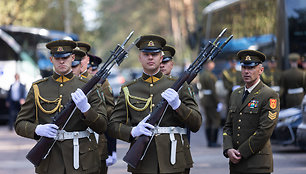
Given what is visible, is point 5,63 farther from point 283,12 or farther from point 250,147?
point 250,147

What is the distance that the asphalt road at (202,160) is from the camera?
1187 cm

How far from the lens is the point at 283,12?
16422 millimetres

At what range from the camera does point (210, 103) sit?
16.4 meters

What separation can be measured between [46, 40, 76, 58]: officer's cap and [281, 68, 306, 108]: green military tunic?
9.38m

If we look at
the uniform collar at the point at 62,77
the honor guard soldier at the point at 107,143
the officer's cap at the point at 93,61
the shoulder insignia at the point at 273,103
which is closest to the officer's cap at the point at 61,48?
the uniform collar at the point at 62,77

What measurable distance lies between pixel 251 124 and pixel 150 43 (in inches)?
55.5

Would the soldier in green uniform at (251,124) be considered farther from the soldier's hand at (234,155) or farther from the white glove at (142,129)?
the white glove at (142,129)

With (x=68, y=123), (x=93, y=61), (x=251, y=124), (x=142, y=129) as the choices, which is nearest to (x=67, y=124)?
(x=68, y=123)

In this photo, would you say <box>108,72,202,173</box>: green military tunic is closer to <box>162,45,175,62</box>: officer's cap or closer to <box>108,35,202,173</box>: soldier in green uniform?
<box>108,35,202,173</box>: soldier in green uniform

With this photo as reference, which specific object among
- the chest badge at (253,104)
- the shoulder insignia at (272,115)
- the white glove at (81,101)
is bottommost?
the shoulder insignia at (272,115)

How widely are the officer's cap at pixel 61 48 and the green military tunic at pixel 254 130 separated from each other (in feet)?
6.04

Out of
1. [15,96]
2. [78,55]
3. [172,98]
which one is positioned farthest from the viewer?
[15,96]

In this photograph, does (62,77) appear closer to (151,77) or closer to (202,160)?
(151,77)

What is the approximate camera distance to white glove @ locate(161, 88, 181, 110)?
6.04m
